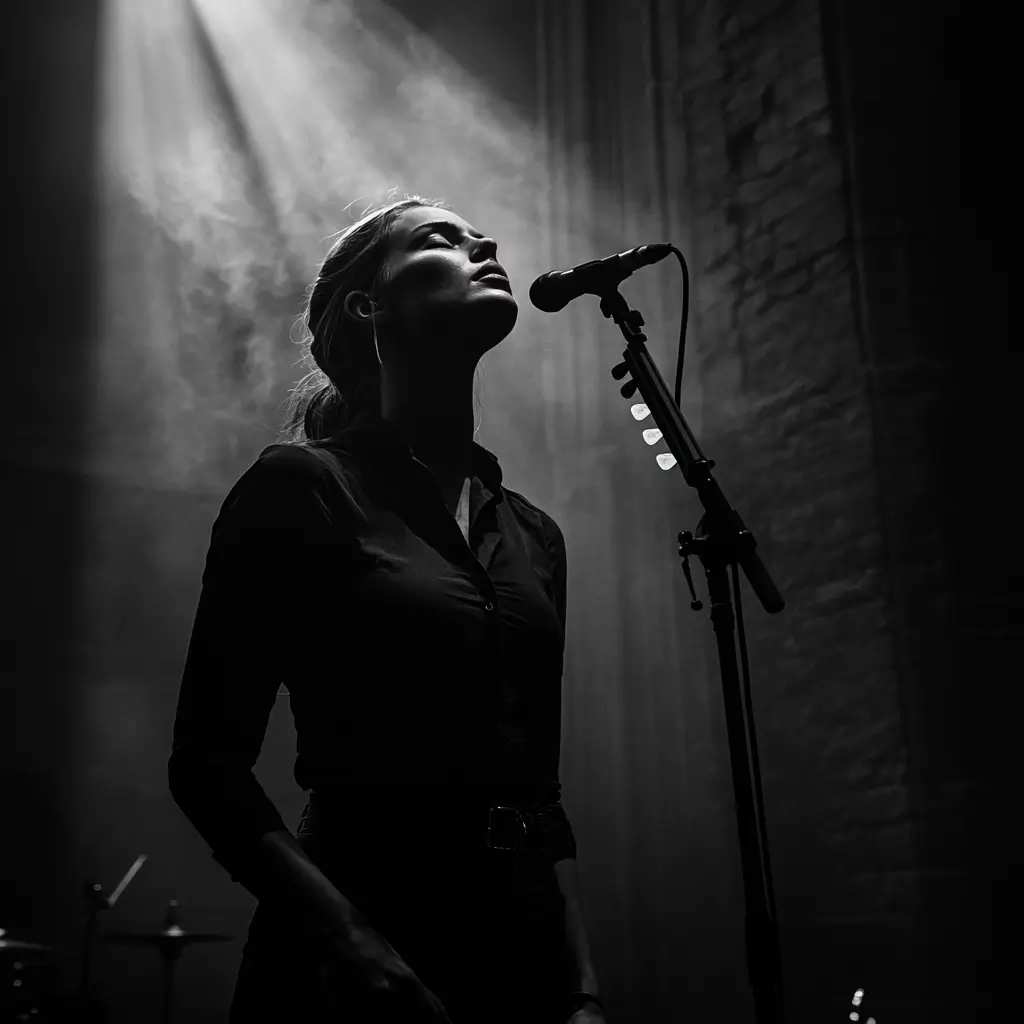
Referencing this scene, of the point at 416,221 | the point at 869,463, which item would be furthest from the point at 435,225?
the point at 869,463

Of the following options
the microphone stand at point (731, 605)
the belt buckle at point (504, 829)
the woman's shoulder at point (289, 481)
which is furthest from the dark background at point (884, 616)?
the woman's shoulder at point (289, 481)

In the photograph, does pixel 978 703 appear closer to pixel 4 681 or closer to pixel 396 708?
pixel 396 708

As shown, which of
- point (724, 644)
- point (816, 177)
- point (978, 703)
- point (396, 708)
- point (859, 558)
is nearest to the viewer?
point (396, 708)

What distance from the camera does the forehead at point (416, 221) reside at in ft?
5.93

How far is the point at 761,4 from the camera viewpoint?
14.8 ft

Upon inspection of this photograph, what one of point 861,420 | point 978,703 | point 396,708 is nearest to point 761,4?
point 861,420

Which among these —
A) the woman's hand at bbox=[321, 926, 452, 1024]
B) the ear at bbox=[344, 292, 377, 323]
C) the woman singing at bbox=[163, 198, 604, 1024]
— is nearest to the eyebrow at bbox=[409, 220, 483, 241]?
the ear at bbox=[344, 292, 377, 323]

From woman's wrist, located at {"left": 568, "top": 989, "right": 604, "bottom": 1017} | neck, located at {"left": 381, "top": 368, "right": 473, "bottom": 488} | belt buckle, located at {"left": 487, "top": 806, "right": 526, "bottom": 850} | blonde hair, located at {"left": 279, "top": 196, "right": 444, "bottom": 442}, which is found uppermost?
blonde hair, located at {"left": 279, "top": 196, "right": 444, "bottom": 442}

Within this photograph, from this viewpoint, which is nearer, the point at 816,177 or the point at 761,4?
the point at 816,177

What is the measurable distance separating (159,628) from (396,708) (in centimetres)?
464

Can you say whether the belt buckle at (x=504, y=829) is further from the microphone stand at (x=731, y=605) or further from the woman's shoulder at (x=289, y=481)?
the woman's shoulder at (x=289, y=481)

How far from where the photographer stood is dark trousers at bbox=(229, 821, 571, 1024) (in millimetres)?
1237

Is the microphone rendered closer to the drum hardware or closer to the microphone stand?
the microphone stand

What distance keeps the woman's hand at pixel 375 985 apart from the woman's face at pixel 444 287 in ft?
2.73
